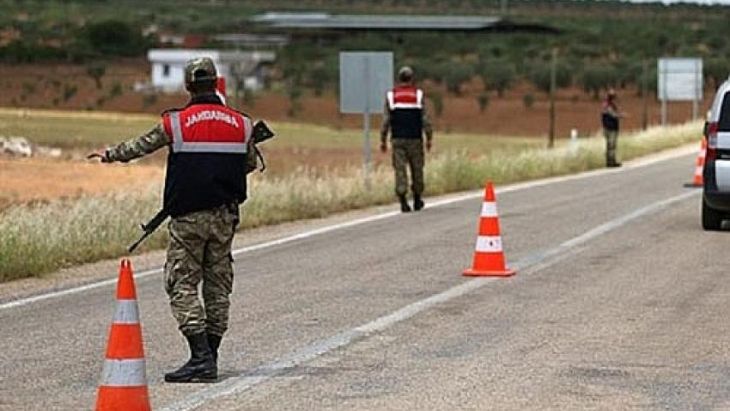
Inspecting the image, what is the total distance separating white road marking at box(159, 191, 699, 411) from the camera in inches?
372

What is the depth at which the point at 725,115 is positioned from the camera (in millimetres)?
19578

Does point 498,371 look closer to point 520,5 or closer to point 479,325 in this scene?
point 479,325

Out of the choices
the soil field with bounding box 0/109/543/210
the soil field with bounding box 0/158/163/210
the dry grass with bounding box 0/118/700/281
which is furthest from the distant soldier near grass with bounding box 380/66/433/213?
the soil field with bounding box 0/158/163/210

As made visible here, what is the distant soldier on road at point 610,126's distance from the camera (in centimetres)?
3941

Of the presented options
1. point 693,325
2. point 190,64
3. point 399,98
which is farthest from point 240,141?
point 399,98

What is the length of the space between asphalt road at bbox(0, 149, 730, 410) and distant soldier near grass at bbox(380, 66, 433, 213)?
12.7 feet

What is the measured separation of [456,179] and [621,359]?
19708 mm

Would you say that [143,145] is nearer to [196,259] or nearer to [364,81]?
[196,259]

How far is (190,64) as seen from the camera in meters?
9.80

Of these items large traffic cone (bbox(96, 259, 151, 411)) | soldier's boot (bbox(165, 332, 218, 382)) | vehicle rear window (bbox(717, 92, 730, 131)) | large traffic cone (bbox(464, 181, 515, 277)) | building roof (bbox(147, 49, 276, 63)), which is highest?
vehicle rear window (bbox(717, 92, 730, 131))

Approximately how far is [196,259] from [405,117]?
13.6m

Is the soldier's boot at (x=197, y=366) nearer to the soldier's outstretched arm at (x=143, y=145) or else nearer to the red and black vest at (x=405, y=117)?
the soldier's outstretched arm at (x=143, y=145)

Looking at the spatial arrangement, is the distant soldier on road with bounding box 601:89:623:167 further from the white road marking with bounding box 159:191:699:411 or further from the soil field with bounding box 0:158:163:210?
the white road marking with bounding box 159:191:699:411

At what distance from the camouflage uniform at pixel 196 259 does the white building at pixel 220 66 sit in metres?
55.3
